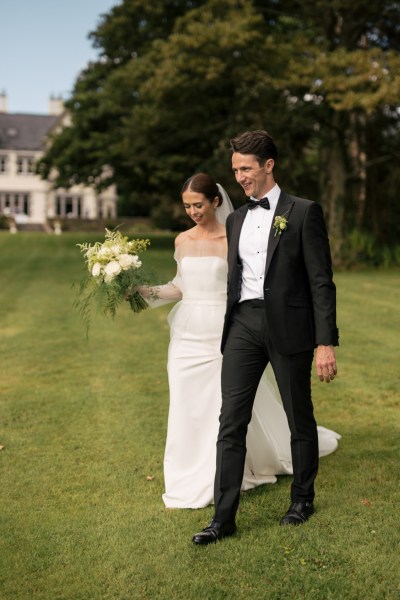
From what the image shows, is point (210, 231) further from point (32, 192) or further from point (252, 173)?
point (32, 192)

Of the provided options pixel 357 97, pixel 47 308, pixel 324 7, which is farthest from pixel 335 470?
pixel 324 7

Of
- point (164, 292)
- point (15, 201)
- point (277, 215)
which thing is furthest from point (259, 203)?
point (15, 201)

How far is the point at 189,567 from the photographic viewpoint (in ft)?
13.7

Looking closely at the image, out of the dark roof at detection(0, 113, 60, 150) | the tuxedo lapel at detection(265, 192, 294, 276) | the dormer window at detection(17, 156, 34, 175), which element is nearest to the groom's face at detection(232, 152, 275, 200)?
the tuxedo lapel at detection(265, 192, 294, 276)

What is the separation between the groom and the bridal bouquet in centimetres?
87

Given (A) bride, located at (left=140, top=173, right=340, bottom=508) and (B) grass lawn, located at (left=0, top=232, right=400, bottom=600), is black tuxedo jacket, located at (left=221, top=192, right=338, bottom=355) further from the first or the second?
(B) grass lawn, located at (left=0, top=232, right=400, bottom=600)

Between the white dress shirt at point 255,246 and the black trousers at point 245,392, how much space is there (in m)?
0.08

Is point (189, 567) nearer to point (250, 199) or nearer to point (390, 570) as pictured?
point (390, 570)

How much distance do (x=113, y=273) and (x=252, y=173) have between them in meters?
1.26

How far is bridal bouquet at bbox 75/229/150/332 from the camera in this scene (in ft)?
17.2

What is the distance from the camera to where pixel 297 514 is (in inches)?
188

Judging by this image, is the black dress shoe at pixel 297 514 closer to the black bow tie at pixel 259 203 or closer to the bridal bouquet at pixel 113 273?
the bridal bouquet at pixel 113 273

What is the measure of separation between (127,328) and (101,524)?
27.8 feet

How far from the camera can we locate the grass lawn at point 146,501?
4039 mm
